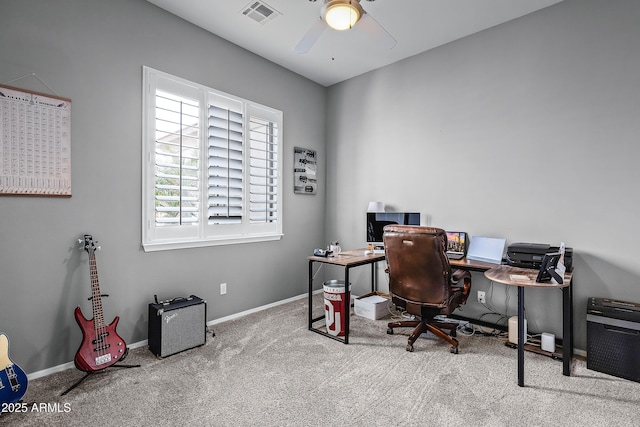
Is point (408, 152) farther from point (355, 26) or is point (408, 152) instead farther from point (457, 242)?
point (355, 26)

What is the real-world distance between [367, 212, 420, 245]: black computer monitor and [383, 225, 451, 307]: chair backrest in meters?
0.89

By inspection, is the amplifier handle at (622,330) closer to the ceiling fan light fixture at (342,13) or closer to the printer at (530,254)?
the printer at (530,254)

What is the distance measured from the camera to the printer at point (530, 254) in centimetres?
254

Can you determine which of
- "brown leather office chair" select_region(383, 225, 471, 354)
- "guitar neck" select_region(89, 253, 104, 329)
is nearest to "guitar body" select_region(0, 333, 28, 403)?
"guitar neck" select_region(89, 253, 104, 329)

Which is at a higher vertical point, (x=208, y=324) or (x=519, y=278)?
(x=519, y=278)

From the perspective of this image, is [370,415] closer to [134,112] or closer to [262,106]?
[134,112]

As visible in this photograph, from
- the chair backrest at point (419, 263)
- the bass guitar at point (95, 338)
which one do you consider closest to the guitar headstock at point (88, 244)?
the bass guitar at point (95, 338)

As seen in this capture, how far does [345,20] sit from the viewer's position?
2.13 metres

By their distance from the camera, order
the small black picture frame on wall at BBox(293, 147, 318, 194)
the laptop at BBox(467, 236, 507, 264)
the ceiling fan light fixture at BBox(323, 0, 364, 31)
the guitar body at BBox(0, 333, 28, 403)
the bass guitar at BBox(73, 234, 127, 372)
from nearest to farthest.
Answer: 1. the guitar body at BBox(0, 333, 28, 403)
2. the ceiling fan light fixture at BBox(323, 0, 364, 31)
3. the bass guitar at BBox(73, 234, 127, 372)
4. the laptop at BBox(467, 236, 507, 264)
5. the small black picture frame on wall at BBox(293, 147, 318, 194)

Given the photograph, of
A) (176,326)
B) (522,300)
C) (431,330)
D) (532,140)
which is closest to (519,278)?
(522,300)

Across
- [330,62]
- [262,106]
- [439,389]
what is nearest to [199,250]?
[262,106]

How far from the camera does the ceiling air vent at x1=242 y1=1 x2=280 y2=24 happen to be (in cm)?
276

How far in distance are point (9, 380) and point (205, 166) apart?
6.82 feet

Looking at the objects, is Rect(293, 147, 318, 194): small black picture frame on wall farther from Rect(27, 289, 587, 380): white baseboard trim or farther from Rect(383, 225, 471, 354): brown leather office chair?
Rect(383, 225, 471, 354): brown leather office chair
